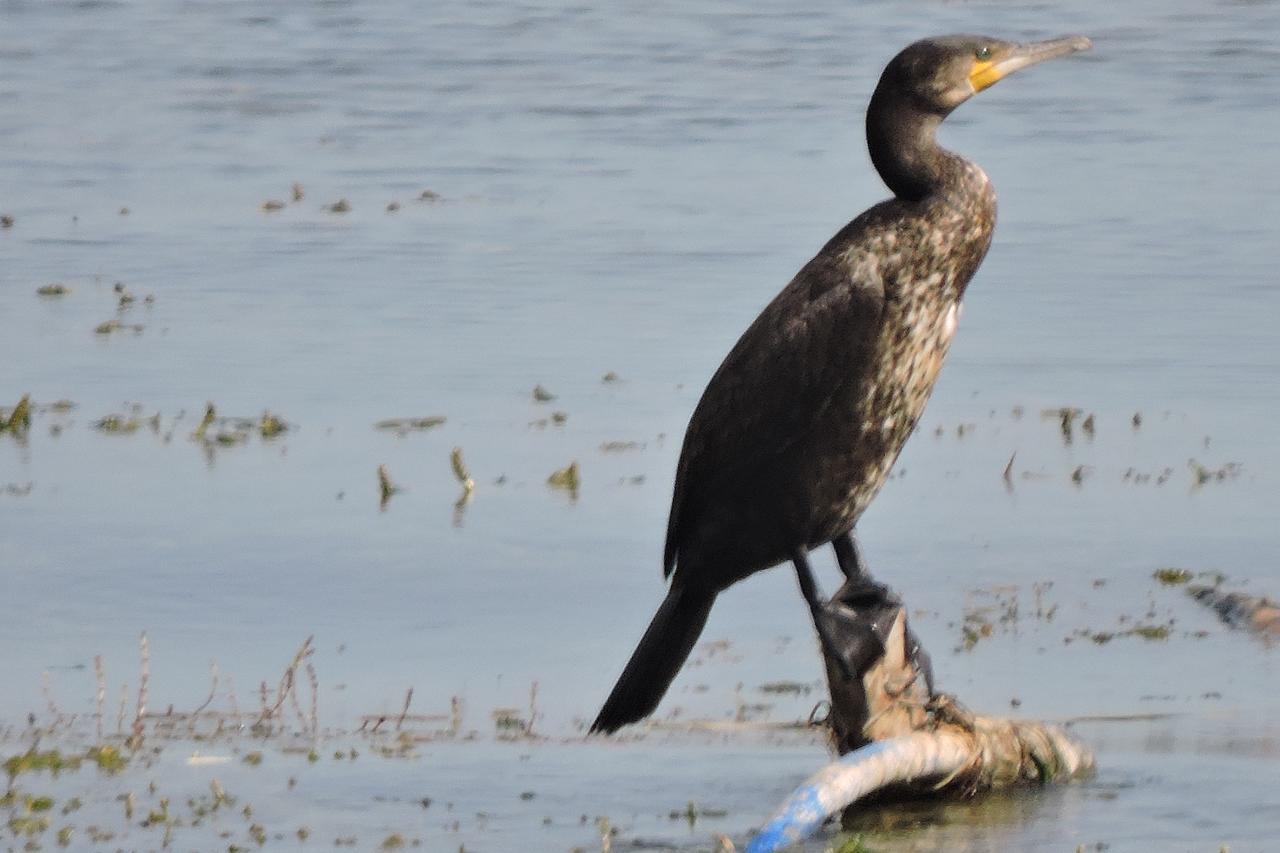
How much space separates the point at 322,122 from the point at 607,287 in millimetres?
5287

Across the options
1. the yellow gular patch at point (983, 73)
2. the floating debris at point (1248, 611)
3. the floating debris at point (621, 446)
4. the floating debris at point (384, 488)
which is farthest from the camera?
the floating debris at point (621, 446)

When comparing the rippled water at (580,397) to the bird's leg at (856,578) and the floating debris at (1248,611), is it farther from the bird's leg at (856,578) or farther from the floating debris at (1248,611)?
the bird's leg at (856,578)

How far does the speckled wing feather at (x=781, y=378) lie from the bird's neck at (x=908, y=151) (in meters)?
0.11

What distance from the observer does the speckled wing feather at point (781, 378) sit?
509cm

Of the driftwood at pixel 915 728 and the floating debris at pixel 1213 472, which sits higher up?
the driftwood at pixel 915 728

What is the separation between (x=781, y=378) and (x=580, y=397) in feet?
11.2

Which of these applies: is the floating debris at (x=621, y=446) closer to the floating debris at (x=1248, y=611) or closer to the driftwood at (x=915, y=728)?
the floating debris at (x=1248, y=611)

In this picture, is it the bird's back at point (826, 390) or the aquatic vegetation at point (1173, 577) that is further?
the aquatic vegetation at point (1173, 577)

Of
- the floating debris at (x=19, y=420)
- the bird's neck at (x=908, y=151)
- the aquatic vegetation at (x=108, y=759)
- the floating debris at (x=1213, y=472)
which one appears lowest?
the floating debris at (x=1213, y=472)

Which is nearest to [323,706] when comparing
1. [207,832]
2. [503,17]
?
[207,832]

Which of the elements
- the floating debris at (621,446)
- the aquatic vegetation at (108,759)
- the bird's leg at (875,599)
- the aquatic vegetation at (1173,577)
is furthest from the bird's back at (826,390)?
the floating debris at (621,446)

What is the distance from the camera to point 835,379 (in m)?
5.12

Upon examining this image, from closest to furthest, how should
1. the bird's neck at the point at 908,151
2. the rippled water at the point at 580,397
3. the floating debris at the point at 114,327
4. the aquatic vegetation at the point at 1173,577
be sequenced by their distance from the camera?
the bird's neck at the point at 908,151, the rippled water at the point at 580,397, the aquatic vegetation at the point at 1173,577, the floating debris at the point at 114,327

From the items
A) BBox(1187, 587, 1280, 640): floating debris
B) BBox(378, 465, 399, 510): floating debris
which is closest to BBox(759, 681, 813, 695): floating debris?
BBox(1187, 587, 1280, 640): floating debris
